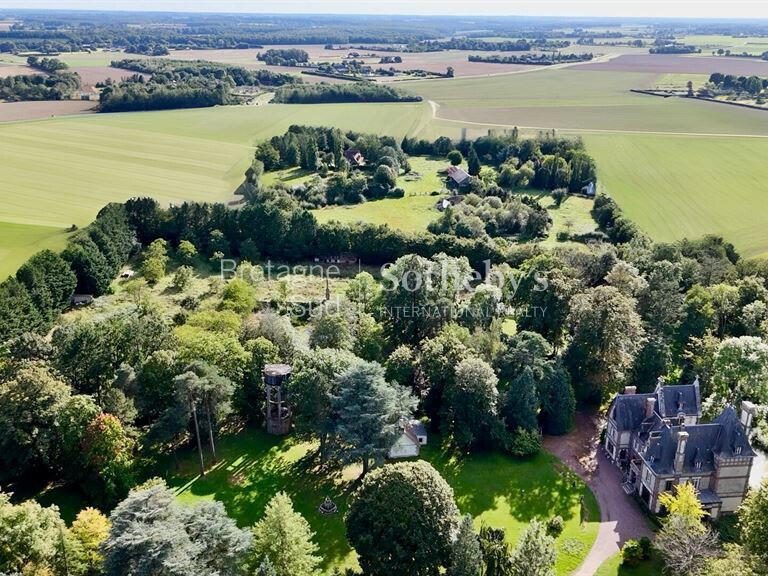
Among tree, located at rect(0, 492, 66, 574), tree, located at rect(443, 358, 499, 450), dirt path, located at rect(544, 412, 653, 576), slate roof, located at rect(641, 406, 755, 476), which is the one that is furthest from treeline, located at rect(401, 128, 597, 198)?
tree, located at rect(0, 492, 66, 574)

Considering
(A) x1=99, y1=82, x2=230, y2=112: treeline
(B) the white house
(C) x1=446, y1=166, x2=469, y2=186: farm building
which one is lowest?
(B) the white house

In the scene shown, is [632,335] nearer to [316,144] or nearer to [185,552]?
[185,552]

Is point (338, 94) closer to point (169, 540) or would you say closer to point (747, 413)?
point (747, 413)

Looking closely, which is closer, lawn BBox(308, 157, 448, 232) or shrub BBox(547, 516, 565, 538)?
shrub BBox(547, 516, 565, 538)

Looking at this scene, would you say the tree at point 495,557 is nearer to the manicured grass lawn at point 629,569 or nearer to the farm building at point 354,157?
the manicured grass lawn at point 629,569

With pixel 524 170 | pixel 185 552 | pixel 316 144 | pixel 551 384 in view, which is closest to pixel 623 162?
pixel 524 170

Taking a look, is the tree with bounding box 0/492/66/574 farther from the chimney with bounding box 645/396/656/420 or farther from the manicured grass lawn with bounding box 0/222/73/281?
the manicured grass lawn with bounding box 0/222/73/281
